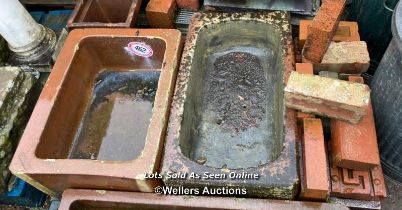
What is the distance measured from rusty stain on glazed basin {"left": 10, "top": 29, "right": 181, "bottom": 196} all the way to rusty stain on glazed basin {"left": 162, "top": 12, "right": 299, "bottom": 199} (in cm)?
15

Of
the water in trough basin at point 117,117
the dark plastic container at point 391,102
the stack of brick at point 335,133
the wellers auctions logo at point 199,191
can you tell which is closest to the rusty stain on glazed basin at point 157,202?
the wellers auctions logo at point 199,191

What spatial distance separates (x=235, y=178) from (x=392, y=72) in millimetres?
1369

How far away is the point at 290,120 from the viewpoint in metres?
2.78

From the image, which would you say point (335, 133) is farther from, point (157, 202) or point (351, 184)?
point (157, 202)

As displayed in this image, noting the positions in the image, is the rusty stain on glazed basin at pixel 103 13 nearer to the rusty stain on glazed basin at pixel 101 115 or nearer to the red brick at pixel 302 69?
the rusty stain on glazed basin at pixel 101 115

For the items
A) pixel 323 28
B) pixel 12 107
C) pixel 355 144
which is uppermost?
pixel 323 28

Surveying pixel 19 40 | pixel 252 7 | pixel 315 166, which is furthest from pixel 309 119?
pixel 19 40

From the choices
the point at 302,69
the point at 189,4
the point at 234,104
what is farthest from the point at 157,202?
the point at 189,4

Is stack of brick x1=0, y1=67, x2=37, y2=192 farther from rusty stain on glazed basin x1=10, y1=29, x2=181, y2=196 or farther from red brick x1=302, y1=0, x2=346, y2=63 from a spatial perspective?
red brick x1=302, y1=0, x2=346, y2=63

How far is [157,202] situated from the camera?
8.73 ft

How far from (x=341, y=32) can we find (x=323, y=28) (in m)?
0.49

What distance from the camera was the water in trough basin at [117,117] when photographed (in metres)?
3.24

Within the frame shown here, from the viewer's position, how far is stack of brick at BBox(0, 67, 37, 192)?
3350 mm

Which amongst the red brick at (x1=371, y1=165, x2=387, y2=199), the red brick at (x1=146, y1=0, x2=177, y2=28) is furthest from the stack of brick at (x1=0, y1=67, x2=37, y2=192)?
the red brick at (x1=371, y1=165, x2=387, y2=199)
